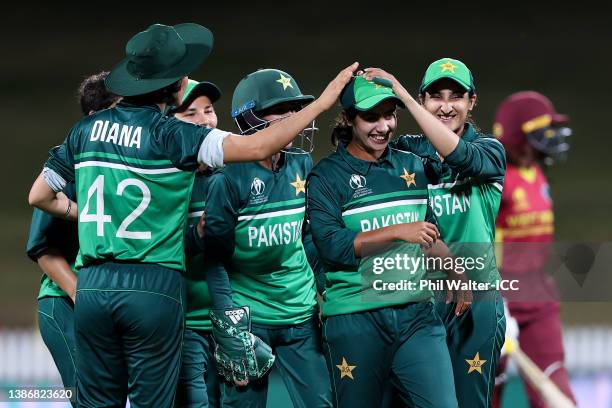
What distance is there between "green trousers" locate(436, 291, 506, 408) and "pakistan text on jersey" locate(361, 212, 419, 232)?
320mm

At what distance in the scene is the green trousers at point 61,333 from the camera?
365 cm

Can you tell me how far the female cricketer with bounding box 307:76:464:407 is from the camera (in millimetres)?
3227

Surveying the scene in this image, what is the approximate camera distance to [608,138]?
9.95 metres

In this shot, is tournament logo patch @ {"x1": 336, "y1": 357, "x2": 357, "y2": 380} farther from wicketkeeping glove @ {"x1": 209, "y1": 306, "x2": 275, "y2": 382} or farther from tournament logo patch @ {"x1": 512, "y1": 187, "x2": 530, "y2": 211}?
tournament logo patch @ {"x1": 512, "y1": 187, "x2": 530, "y2": 211}

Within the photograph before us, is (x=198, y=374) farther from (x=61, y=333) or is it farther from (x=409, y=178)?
(x=409, y=178)

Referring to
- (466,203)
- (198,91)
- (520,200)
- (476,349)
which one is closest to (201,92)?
(198,91)

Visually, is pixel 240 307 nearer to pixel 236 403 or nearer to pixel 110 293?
pixel 236 403

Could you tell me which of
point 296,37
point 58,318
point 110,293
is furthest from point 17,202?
point 110,293

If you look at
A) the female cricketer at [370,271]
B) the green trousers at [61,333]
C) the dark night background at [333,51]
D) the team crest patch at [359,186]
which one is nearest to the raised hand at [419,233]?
the female cricketer at [370,271]

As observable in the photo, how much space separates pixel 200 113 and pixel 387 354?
115 cm

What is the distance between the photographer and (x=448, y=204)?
136 inches

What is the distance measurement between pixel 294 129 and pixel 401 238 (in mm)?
519

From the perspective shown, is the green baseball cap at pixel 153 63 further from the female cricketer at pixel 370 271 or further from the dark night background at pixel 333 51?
→ the dark night background at pixel 333 51

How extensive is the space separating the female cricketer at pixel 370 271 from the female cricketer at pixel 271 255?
0.19m
